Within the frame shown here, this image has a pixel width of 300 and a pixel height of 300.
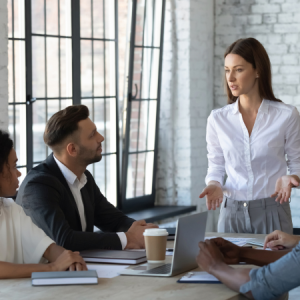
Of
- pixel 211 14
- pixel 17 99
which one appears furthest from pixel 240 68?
pixel 211 14

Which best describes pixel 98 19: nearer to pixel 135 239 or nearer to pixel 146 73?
pixel 146 73

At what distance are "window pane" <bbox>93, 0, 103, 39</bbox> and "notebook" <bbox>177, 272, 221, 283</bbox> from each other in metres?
3.29

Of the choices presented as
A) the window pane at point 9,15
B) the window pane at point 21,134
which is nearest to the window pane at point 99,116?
the window pane at point 21,134

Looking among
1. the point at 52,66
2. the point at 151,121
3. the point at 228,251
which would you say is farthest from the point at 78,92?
the point at 228,251

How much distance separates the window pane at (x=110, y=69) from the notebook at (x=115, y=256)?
9.58 ft

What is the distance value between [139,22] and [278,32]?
132cm

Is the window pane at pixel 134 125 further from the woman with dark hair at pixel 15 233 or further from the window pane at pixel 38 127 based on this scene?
the woman with dark hair at pixel 15 233

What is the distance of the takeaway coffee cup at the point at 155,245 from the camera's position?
7.01 feet

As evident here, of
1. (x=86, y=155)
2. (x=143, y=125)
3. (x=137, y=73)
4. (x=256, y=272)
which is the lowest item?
(x=256, y=272)

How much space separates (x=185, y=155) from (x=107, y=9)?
153 centimetres

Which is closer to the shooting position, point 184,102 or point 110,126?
point 110,126

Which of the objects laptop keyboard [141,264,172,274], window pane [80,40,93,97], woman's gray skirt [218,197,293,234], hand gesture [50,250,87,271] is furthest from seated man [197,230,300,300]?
window pane [80,40,93,97]

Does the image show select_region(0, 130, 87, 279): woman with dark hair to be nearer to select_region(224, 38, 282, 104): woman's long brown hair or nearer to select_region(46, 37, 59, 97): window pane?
select_region(224, 38, 282, 104): woman's long brown hair

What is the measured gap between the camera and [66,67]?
4.62 metres
